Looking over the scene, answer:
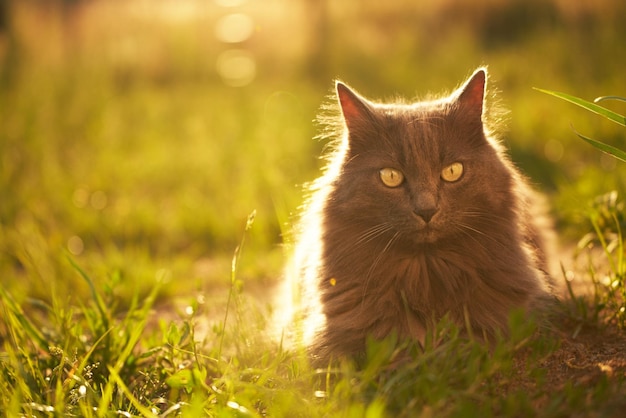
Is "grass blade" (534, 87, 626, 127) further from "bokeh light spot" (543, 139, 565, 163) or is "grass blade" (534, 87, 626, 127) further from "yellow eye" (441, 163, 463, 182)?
"bokeh light spot" (543, 139, 565, 163)

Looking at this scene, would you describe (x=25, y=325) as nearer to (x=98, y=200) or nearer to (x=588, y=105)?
(x=588, y=105)

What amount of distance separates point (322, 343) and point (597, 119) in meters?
5.07

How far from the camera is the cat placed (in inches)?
98.5

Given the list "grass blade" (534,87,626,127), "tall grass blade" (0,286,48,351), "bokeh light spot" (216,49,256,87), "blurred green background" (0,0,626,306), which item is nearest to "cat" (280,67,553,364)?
"grass blade" (534,87,626,127)

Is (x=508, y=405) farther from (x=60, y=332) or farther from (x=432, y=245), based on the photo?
(x=60, y=332)

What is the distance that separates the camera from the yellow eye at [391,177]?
102 inches

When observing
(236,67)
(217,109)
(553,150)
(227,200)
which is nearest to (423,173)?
(227,200)

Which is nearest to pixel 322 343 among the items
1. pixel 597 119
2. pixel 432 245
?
pixel 432 245

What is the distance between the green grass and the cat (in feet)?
0.60

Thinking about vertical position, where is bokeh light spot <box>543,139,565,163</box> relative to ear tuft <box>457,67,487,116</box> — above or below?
below

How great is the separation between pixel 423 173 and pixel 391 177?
138 millimetres

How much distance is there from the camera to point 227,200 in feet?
20.6

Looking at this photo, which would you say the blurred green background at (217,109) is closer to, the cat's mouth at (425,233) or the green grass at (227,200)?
the green grass at (227,200)

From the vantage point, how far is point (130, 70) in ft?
41.7
